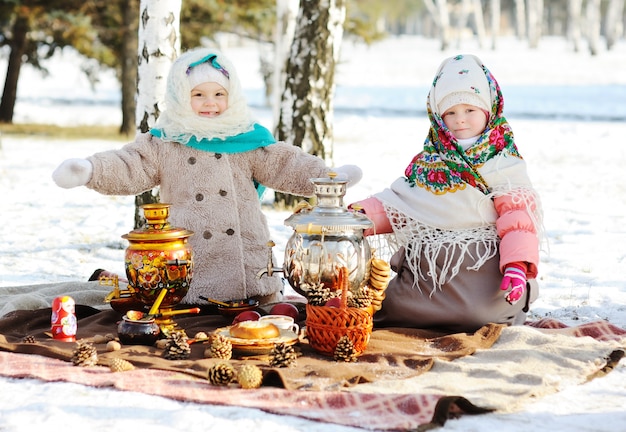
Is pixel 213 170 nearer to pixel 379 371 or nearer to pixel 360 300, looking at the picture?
pixel 360 300

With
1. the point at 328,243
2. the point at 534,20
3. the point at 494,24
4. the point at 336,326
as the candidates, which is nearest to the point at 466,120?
the point at 328,243

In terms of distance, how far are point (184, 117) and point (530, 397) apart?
227cm

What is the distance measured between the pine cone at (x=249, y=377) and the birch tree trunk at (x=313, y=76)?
456cm

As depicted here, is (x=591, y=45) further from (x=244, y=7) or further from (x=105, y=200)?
(x=105, y=200)

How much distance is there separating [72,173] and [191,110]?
69cm

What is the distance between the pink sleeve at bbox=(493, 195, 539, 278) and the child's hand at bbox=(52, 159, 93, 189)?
1.98m

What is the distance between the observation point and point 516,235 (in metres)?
4.10

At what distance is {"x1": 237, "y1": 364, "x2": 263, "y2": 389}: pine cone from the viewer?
3355 millimetres

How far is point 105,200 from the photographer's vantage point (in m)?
9.18

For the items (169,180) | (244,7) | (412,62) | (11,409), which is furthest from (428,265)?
(412,62)

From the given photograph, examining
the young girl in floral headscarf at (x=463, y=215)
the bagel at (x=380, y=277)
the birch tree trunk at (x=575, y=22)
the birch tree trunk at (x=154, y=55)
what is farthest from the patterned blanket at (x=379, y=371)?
the birch tree trunk at (x=575, y=22)

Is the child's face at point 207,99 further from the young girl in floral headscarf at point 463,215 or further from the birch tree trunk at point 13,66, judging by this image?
the birch tree trunk at point 13,66

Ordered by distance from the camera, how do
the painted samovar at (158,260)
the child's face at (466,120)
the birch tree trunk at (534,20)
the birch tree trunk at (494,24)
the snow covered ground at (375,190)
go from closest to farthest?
1. the snow covered ground at (375,190)
2. the painted samovar at (158,260)
3. the child's face at (466,120)
4. the birch tree trunk at (534,20)
5. the birch tree trunk at (494,24)

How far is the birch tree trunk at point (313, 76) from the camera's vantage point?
7645 mm
